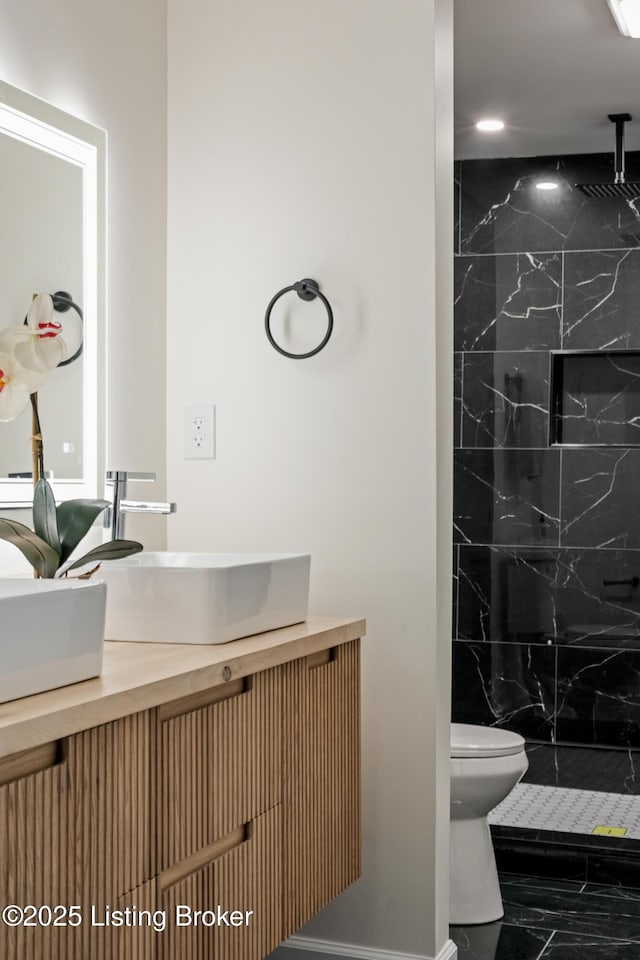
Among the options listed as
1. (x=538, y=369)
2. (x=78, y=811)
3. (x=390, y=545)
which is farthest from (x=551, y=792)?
(x=78, y=811)

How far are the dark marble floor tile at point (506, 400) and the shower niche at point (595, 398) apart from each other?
51 millimetres

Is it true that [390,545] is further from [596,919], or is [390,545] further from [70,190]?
[596,919]

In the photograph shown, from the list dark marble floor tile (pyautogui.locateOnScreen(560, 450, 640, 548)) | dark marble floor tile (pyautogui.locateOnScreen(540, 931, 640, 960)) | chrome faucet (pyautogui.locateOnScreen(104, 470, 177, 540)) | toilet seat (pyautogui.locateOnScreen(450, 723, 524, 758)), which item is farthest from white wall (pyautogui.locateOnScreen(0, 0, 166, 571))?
dark marble floor tile (pyautogui.locateOnScreen(560, 450, 640, 548))

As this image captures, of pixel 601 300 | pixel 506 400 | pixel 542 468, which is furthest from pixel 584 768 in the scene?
pixel 601 300

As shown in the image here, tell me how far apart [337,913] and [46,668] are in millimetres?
1352

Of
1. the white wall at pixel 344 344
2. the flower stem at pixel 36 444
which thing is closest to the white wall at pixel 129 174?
the white wall at pixel 344 344

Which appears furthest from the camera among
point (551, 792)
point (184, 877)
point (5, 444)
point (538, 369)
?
point (538, 369)

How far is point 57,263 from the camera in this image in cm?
219

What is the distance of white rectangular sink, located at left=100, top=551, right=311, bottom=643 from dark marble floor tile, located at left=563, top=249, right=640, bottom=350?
269 centimetres

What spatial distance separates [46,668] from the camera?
4.52ft

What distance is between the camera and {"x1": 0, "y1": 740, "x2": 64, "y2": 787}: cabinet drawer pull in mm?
1264

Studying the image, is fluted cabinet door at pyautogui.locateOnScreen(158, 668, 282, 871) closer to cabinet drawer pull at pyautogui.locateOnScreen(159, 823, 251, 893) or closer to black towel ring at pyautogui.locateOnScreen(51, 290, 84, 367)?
cabinet drawer pull at pyautogui.locateOnScreen(159, 823, 251, 893)

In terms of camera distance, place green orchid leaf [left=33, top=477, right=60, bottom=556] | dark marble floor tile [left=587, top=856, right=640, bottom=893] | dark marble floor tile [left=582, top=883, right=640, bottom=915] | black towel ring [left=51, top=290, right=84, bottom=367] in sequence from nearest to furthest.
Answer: green orchid leaf [left=33, top=477, right=60, bottom=556]
black towel ring [left=51, top=290, right=84, bottom=367]
dark marble floor tile [left=582, top=883, right=640, bottom=915]
dark marble floor tile [left=587, top=856, right=640, bottom=893]

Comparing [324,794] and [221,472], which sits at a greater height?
[221,472]
